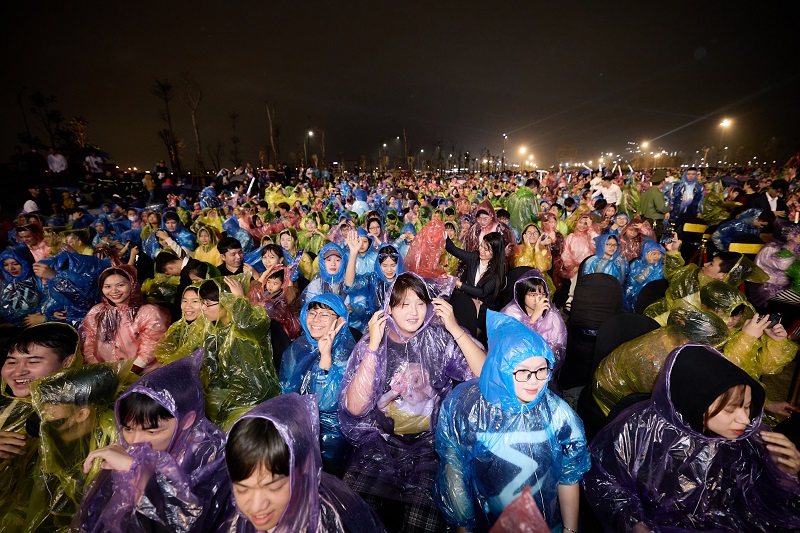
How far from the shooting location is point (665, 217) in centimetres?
1003

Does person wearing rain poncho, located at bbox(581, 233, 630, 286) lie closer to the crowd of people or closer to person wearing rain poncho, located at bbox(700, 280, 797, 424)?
the crowd of people

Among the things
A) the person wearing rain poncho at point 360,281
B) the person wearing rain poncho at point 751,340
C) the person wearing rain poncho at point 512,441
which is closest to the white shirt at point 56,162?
the person wearing rain poncho at point 360,281

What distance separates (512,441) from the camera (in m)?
1.71

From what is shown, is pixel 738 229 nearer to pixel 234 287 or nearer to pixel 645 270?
pixel 645 270

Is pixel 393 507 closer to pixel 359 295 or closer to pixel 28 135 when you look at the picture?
pixel 359 295

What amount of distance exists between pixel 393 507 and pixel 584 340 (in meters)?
2.97

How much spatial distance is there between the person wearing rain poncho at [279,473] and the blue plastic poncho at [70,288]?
4.46 metres

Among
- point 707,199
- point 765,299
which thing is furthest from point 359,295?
point 707,199

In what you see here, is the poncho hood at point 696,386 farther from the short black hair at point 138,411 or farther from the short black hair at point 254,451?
the short black hair at point 138,411

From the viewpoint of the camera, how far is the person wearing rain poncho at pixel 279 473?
1311 mm

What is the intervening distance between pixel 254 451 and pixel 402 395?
1.20 m

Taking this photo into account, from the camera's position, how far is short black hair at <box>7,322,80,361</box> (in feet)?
6.61

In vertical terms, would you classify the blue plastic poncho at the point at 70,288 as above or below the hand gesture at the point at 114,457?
above

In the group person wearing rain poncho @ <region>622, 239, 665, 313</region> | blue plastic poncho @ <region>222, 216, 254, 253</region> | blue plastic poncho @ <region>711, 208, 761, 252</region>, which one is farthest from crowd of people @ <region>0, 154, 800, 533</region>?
blue plastic poncho @ <region>711, 208, 761, 252</region>
